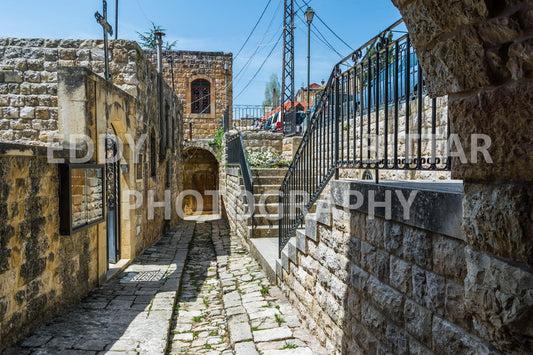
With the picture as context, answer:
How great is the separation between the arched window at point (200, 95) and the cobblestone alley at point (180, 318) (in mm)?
13510

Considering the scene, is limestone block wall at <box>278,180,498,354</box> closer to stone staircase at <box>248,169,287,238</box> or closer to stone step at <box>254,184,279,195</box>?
stone staircase at <box>248,169,287,238</box>

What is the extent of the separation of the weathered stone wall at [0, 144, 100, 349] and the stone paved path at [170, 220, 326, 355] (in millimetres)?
1441

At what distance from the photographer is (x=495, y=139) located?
1.19 m

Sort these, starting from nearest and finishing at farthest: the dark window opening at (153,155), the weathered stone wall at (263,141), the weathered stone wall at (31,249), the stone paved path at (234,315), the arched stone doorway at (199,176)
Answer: the weathered stone wall at (31,249), the stone paved path at (234,315), the dark window opening at (153,155), the weathered stone wall at (263,141), the arched stone doorway at (199,176)

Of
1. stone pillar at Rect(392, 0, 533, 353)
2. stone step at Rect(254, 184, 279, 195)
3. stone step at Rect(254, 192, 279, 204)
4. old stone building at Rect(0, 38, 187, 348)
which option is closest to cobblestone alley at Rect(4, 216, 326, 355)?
old stone building at Rect(0, 38, 187, 348)

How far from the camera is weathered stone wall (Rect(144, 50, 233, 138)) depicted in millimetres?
19094

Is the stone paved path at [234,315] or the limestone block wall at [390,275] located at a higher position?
the limestone block wall at [390,275]

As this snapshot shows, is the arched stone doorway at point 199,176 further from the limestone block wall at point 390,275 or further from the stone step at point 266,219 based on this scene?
the limestone block wall at point 390,275

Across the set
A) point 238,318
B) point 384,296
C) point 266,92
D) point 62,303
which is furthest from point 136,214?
point 266,92

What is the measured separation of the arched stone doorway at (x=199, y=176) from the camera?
18.8 metres

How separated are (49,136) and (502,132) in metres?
7.51

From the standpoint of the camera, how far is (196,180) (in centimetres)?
1909

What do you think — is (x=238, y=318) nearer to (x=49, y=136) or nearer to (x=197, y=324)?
(x=197, y=324)

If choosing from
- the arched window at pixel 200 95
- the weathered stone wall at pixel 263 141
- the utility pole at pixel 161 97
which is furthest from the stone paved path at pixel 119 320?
the arched window at pixel 200 95
